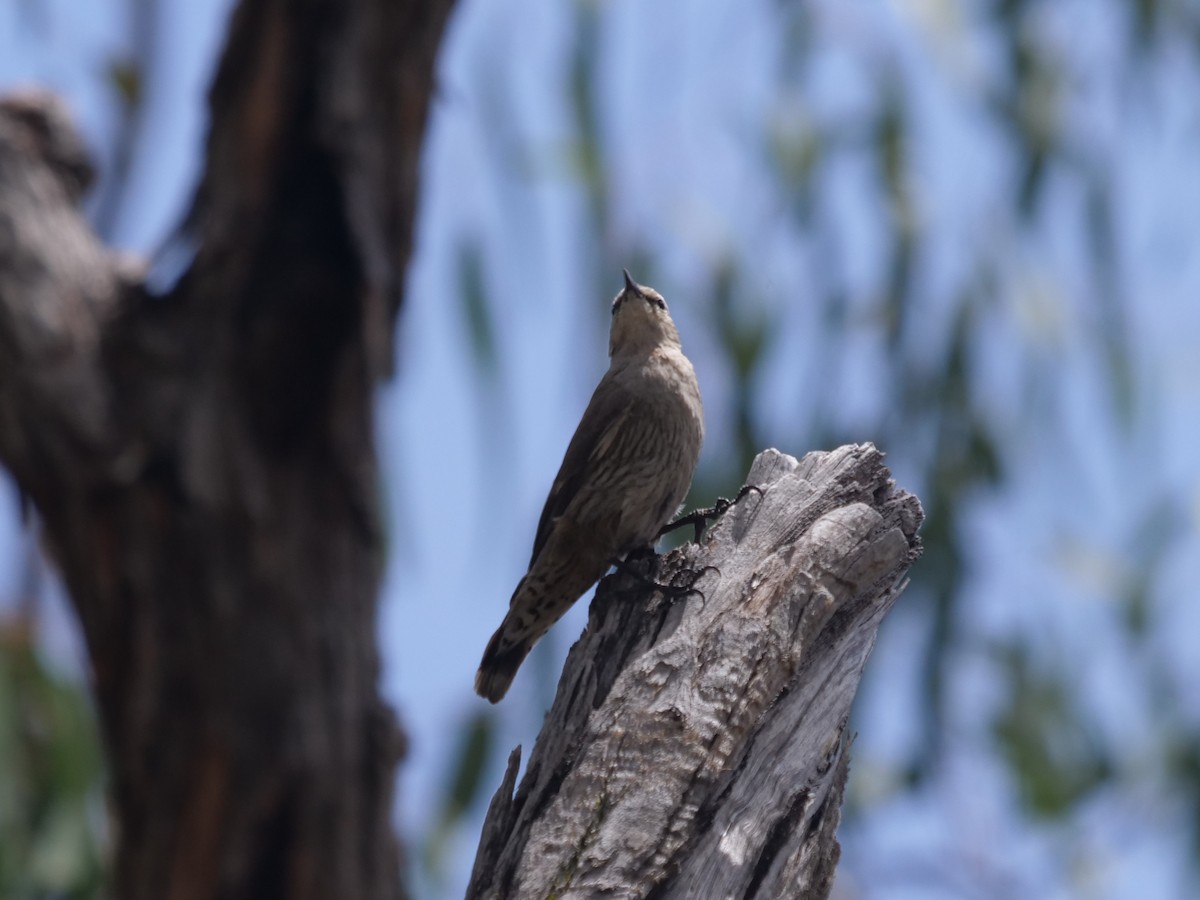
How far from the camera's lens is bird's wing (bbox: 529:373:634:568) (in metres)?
3.97

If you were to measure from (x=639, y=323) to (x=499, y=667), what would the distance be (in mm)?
1145

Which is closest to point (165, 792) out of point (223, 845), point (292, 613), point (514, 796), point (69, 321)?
point (223, 845)

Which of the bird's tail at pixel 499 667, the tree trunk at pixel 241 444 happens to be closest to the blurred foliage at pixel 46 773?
the tree trunk at pixel 241 444

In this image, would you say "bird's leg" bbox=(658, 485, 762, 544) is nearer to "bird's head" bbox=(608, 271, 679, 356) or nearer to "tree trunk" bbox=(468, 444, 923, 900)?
"tree trunk" bbox=(468, 444, 923, 900)

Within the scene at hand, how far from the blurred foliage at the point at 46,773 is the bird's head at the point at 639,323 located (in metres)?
1.86

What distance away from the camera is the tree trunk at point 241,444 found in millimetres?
3633

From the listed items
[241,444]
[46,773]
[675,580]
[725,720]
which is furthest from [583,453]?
[46,773]

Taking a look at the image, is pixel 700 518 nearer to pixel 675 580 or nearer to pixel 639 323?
Result: pixel 675 580

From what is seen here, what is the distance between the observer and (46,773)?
4.60 m

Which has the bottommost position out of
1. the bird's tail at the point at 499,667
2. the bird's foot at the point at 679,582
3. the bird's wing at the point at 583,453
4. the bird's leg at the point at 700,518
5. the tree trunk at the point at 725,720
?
the tree trunk at the point at 725,720

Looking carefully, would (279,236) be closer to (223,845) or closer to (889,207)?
(223,845)

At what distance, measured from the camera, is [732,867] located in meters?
2.34

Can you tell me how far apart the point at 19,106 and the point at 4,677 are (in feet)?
5.19

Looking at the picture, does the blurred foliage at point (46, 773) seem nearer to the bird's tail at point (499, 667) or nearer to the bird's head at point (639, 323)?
the bird's tail at point (499, 667)
